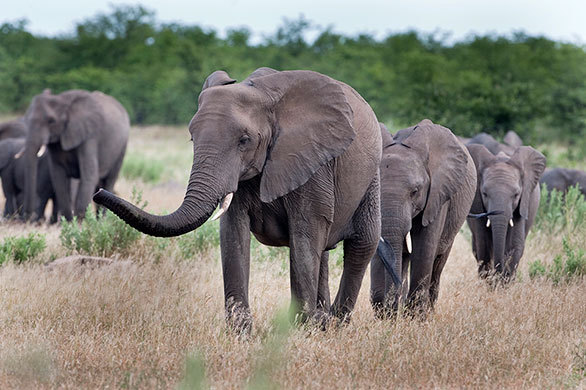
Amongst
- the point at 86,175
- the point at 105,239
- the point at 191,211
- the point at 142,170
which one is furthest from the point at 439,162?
the point at 142,170

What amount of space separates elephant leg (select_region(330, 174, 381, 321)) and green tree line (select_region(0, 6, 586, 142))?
14480 mm

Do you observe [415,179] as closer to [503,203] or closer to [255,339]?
[255,339]

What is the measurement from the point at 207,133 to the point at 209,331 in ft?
4.40

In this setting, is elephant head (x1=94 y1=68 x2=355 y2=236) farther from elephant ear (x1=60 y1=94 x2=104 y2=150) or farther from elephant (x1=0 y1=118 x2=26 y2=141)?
elephant (x1=0 y1=118 x2=26 y2=141)

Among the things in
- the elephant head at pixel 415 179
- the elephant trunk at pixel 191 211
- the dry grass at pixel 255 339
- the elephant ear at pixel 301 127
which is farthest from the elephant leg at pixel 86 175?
the elephant trunk at pixel 191 211

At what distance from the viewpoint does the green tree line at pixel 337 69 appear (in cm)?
2344

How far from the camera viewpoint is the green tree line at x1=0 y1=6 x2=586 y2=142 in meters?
23.4

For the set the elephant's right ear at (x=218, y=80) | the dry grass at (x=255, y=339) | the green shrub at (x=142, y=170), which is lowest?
the green shrub at (x=142, y=170)

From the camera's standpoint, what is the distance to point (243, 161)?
5531 millimetres

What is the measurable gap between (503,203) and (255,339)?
4.11m

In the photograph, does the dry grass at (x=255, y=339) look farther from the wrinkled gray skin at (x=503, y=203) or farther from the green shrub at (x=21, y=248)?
the wrinkled gray skin at (x=503, y=203)

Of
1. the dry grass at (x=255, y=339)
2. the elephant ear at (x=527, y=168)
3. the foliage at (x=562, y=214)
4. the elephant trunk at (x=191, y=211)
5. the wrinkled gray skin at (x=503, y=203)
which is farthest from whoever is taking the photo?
the foliage at (x=562, y=214)

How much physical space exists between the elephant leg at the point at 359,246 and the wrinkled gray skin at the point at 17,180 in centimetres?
841

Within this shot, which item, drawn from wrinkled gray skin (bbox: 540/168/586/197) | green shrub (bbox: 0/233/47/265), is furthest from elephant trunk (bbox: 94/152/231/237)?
wrinkled gray skin (bbox: 540/168/586/197)
